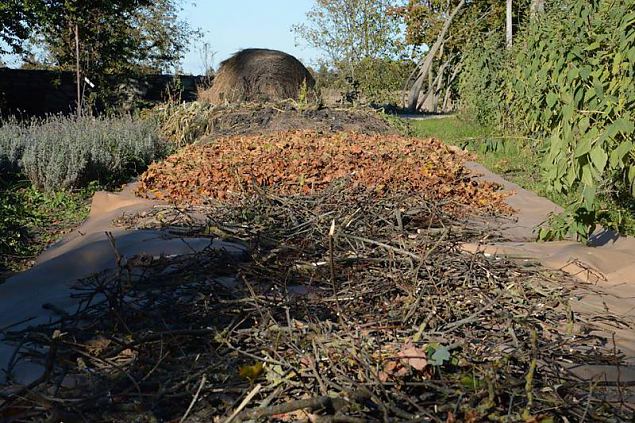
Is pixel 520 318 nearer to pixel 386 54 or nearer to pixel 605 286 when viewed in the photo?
pixel 605 286

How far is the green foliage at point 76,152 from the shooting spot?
8.40 meters

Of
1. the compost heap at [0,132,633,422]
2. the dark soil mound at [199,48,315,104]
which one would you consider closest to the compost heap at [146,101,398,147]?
the dark soil mound at [199,48,315,104]

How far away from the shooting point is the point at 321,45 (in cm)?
3341

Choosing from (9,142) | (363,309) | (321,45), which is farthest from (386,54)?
(363,309)

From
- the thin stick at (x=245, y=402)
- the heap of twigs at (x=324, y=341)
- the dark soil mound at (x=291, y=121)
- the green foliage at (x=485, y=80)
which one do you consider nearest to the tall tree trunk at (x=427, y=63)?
the green foliage at (x=485, y=80)

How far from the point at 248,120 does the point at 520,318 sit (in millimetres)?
10183

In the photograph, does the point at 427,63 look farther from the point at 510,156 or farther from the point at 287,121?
the point at 510,156

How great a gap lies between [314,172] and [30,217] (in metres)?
2.91

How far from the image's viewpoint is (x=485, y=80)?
1342cm

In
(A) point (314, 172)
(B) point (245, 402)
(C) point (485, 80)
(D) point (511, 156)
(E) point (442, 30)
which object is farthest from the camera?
(E) point (442, 30)

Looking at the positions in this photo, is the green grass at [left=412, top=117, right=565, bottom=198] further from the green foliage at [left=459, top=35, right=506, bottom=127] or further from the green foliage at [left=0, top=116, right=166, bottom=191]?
the green foliage at [left=0, top=116, right=166, bottom=191]

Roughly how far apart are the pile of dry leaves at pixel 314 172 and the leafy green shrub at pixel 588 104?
116 centimetres

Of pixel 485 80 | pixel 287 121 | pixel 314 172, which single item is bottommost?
pixel 314 172

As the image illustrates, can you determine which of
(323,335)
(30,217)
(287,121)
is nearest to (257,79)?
(287,121)
